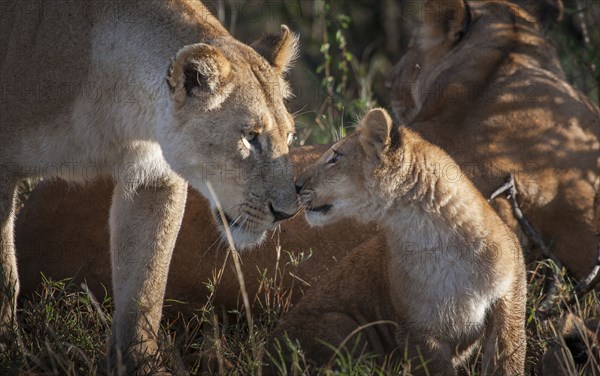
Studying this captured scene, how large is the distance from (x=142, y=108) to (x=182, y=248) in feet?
3.25

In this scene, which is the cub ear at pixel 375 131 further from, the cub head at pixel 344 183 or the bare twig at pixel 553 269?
the bare twig at pixel 553 269

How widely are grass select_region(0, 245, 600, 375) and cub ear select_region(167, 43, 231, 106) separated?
0.81 m

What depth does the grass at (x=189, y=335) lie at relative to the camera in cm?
356

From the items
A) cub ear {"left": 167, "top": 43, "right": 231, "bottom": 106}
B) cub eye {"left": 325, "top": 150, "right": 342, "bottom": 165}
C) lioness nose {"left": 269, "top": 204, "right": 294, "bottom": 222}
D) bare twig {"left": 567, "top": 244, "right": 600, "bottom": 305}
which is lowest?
bare twig {"left": 567, "top": 244, "right": 600, "bottom": 305}

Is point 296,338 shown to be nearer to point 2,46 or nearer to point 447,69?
point 2,46

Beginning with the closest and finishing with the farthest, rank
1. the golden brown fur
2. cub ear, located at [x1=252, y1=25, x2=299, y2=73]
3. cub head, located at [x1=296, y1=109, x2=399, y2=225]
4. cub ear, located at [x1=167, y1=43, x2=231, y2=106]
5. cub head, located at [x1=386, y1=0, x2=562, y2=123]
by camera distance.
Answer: cub ear, located at [x1=167, y1=43, x2=231, y2=106]
cub head, located at [x1=296, y1=109, x2=399, y2=225]
cub ear, located at [x1=252, y1=25, x2=299, y2=73]
the golden brown fur
cub head, located at [x1=386, y1=0, x2=562, y2=123]

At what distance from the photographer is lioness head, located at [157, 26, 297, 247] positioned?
357cm

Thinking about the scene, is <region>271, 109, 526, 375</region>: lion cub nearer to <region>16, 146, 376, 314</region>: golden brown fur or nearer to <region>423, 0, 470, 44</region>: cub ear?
<region>16, 146, 376, 314</region>: golden brown fur

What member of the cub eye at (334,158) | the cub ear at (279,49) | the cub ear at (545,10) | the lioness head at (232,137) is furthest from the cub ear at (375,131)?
the cub ear at (545,10)

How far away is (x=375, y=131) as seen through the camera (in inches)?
142

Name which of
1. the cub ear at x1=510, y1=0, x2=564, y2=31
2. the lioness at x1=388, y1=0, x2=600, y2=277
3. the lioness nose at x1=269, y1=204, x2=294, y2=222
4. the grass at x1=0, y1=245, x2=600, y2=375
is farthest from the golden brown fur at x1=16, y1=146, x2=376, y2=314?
the cub ear at x1=510, y1=0, x2=564, y2=31

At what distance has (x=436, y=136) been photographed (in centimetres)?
475

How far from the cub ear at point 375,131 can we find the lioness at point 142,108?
0.29m

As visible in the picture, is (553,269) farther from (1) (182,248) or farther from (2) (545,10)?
(2) (545,10)
